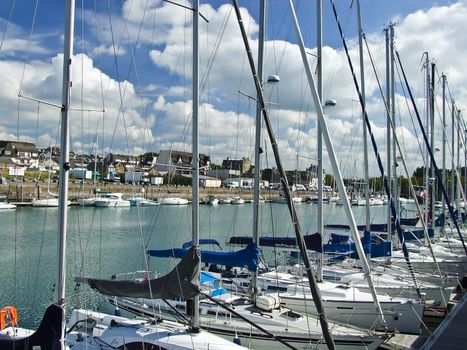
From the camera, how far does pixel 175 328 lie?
1212cm

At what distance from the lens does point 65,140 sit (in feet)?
29.7

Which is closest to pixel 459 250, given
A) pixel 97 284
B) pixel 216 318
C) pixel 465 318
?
pixel 465 318

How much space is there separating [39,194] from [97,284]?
280 feet

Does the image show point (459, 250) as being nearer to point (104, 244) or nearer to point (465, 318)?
point (465, 318)

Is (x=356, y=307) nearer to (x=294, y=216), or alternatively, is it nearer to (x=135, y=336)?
(x=294, y=216)

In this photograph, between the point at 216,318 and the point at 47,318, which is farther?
Result: the point at 216,318

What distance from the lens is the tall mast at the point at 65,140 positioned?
29.3ft

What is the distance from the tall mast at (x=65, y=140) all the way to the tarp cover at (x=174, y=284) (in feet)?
7.79

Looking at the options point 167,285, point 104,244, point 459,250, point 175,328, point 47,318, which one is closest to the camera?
point 47,318

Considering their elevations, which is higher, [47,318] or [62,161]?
[62,161]

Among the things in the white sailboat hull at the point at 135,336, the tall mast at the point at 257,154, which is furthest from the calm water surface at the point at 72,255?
the tall mast at the point at 257,154

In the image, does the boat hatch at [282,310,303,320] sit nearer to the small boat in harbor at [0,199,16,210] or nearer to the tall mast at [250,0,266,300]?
the tall mast at [250,0,266,300]

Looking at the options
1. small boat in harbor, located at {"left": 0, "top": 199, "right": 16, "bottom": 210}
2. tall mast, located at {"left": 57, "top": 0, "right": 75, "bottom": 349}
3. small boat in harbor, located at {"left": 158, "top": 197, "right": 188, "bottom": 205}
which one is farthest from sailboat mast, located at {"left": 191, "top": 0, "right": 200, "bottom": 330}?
small boat in harbor, located at {"left": 158, "top": 197, "right": 188, "bottom": 205}

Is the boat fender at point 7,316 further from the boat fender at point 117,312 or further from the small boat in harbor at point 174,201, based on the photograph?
the small boat in harbor at point 174,201
